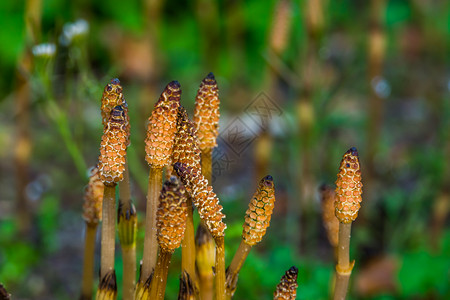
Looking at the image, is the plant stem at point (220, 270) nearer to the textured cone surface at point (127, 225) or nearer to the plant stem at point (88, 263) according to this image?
the textured cone surface at point (127, 225)

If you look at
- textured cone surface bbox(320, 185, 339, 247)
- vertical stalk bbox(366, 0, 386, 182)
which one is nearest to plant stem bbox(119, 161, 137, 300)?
textured cone surface bbox(320, 185, 339, 247)

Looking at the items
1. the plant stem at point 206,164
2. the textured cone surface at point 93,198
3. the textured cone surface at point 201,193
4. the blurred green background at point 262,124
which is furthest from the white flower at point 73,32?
the textured cone surface at point 201,193

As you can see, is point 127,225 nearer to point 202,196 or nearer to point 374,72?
point 202,196

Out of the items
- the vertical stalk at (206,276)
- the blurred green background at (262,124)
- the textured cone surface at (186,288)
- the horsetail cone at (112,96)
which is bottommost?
the textured cone surface at (186,288)

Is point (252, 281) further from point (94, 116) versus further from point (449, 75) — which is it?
point (449, 75)

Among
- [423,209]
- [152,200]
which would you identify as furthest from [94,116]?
[152,200]

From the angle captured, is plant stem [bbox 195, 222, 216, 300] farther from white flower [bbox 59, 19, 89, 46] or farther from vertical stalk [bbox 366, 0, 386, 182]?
vertical stalk [bbox 366, 0, 386, 182]
